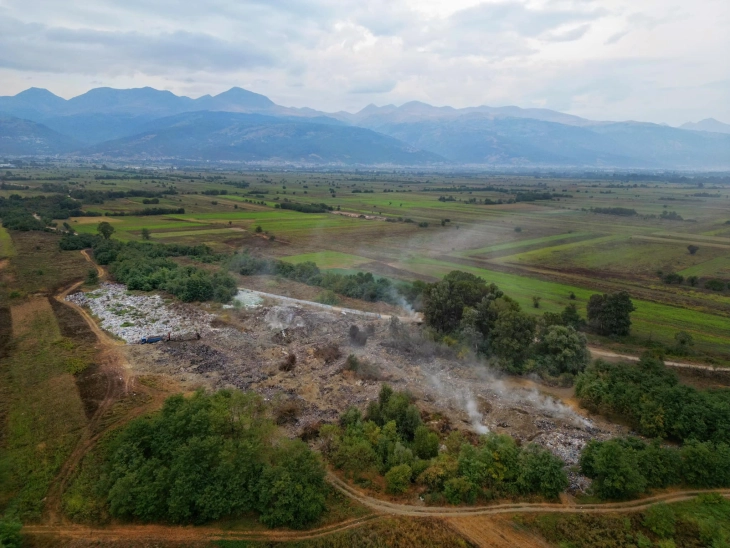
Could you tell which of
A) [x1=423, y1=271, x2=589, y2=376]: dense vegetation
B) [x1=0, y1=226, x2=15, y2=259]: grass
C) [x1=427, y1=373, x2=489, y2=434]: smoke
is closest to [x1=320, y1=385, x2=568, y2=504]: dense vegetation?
[x1=427, y1=373, x2=489, y2=434]: smoke

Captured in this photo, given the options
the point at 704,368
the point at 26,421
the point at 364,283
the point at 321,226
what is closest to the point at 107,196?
the point at 321,226

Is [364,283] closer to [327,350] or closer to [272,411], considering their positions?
[327,350]

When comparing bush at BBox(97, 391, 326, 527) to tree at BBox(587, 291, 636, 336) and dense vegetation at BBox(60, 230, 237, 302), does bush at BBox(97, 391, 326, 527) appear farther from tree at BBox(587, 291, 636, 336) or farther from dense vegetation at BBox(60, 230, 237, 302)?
tree at BBox(587, 291, 636, 336)

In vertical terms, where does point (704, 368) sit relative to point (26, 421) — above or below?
above

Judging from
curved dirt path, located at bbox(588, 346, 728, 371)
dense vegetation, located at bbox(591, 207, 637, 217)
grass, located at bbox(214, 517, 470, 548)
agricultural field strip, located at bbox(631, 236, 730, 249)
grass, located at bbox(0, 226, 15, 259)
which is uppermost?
dense vegetation, located at bbox(591, 207, 637, 217)

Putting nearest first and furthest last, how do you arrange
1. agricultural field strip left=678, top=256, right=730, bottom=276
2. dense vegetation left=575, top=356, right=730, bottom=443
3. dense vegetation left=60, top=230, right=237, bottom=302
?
dense vegetation left=575, top=356, right=730, bottom=443 < dense vegetation left=60, top=230, right=237, bottom=302 < agricultural field strip left=678, top=256, right=730, bottom=276

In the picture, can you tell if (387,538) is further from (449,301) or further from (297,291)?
(297,291)

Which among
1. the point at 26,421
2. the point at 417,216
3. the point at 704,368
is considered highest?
the point at 417,216
